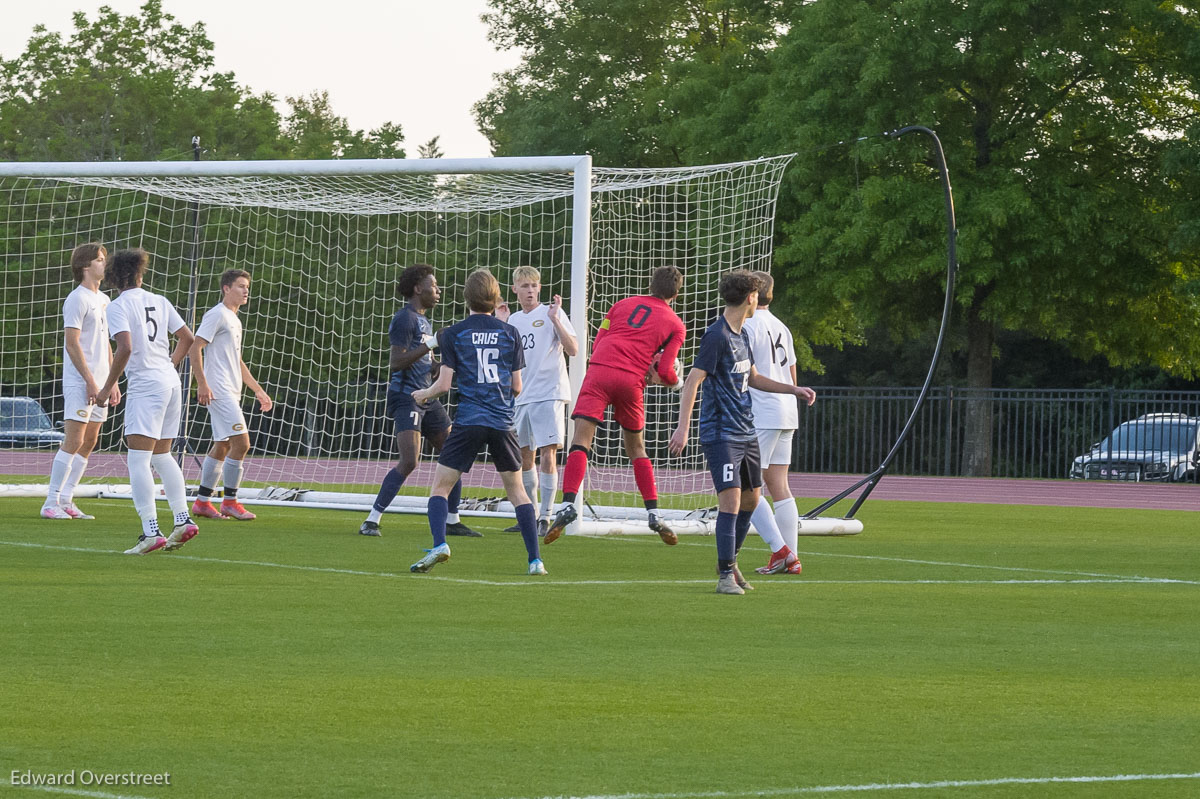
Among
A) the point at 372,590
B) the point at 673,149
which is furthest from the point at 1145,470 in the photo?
the point at 372,590

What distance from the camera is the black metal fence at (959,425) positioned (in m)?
32.4

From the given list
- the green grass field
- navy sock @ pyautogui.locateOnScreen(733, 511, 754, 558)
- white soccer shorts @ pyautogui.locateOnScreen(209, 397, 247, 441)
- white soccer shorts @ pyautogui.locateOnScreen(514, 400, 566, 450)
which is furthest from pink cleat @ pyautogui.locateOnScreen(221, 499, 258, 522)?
navy sock @ pyautogui.locateOnScreen(733, 511, 754, 558)

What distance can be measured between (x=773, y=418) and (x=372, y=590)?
3.22m

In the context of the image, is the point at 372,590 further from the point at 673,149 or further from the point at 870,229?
the point at 673,149

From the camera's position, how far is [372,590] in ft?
31.2

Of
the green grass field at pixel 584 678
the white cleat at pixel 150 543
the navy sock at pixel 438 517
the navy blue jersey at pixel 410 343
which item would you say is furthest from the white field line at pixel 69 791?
the navy blue jersey at pixel 410 343

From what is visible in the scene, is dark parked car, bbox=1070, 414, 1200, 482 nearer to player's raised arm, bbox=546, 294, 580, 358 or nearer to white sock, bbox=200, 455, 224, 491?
player's raised arm, bbox=546, 294, 580, 358

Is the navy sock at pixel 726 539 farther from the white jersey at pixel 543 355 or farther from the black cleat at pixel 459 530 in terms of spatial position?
the black cleat at pixel 459 530

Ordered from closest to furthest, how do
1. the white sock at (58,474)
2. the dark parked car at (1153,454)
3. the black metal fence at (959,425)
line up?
the white sock at (58,474), the dark parked car at (1153,454), the black metal fence at (959,425)

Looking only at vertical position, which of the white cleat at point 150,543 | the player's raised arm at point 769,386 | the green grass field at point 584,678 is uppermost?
the player's raised arm at point 769,386

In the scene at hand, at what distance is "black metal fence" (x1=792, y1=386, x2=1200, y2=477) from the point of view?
32.4 metres

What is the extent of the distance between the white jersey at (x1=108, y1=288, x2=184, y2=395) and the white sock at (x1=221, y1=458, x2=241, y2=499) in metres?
3.71

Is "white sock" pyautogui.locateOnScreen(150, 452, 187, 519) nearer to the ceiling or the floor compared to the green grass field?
nearer to the ceiling

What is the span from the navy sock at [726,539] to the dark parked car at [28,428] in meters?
18.7
